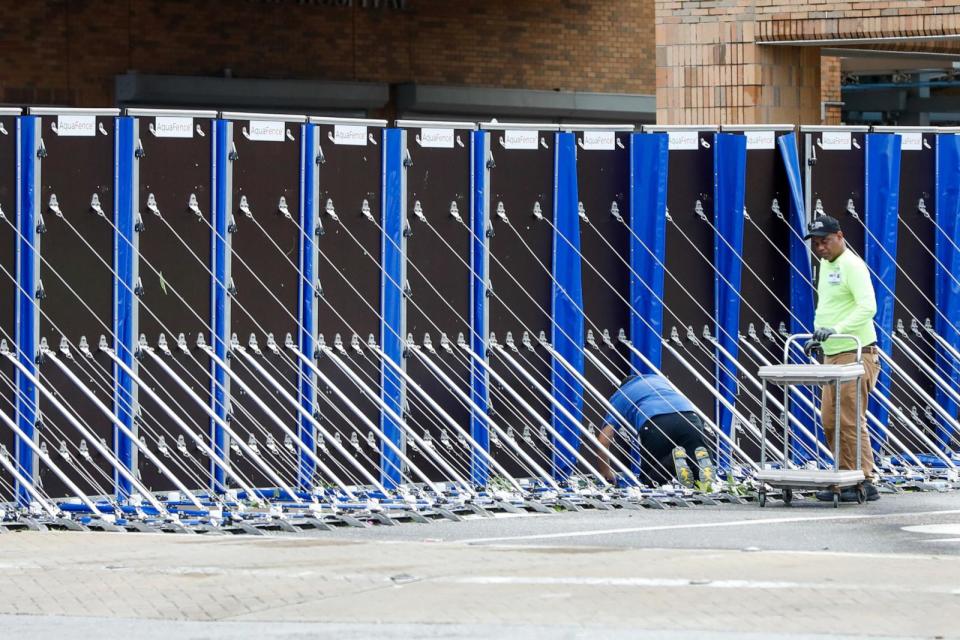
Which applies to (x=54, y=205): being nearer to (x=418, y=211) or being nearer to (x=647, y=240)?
(x=418, y=211)

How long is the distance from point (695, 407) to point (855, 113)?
23713 mm

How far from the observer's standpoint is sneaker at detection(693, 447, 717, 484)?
14148 millimetres

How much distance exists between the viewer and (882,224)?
15969 millimetres

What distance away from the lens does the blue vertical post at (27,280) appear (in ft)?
42.3

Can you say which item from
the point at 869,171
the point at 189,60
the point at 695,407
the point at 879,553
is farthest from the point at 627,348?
the point at 189,60

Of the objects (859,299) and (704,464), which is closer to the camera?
(859,299)

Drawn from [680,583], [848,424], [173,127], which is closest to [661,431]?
[848,424]

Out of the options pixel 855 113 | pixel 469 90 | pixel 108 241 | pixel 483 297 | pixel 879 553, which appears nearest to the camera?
pixel 879 553

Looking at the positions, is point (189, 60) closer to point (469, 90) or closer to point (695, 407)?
point (469, 90)

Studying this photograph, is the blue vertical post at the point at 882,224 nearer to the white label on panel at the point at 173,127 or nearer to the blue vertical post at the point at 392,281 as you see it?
the blue vertical post at the point at 392,281

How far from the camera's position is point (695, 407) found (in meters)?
14.8

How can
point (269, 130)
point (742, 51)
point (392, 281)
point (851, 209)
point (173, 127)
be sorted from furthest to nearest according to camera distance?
1. point (742, 51)
2. point (851, 209)
3. point (392, 281)
4. point (269, 130)
5. point (173, 127)

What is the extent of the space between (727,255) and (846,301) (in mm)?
1562

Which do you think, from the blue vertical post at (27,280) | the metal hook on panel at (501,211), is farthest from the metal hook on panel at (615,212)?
the blue vertical post at (27,280)
